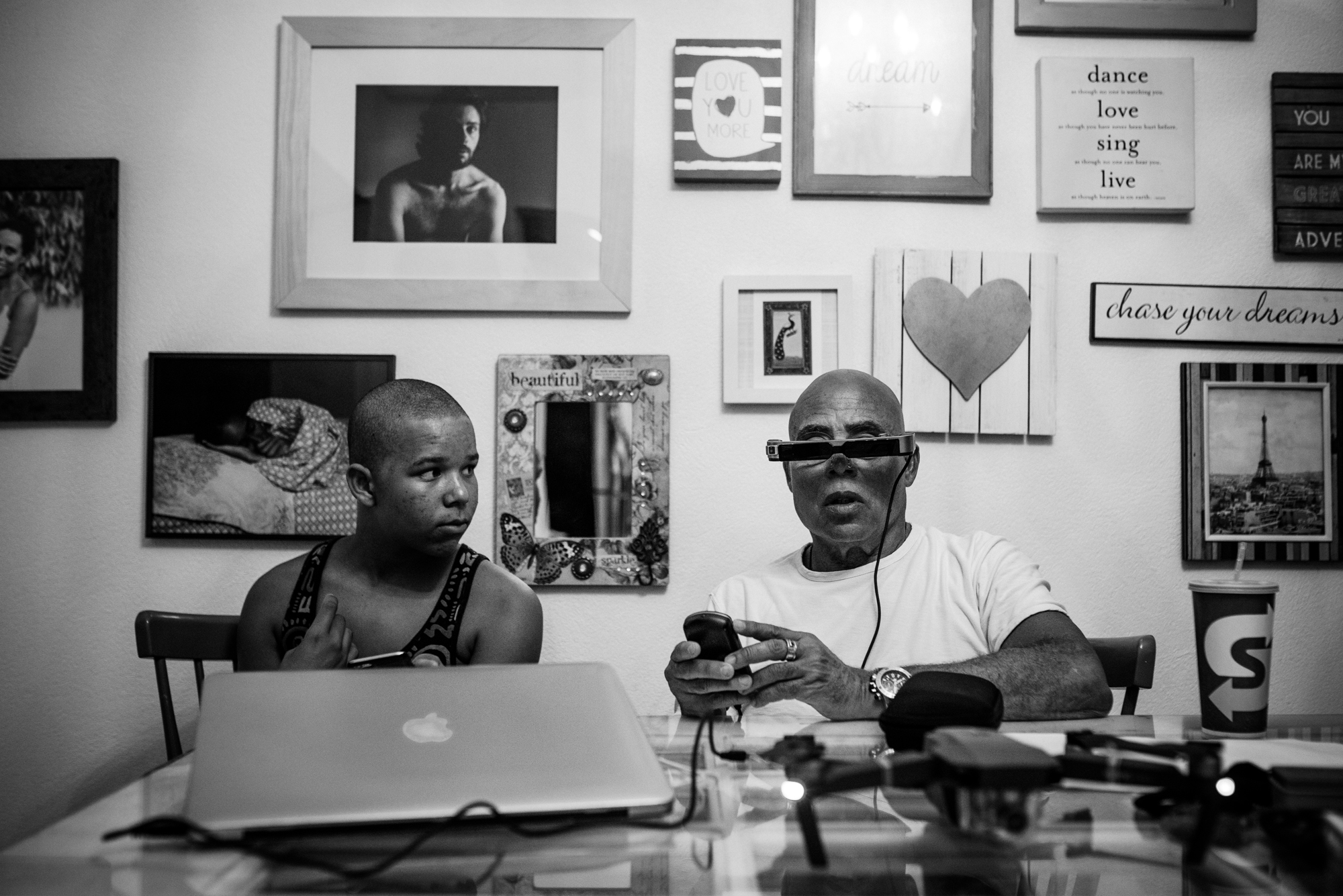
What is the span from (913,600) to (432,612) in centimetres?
79

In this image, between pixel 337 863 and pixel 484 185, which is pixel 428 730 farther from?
pixel 484 185

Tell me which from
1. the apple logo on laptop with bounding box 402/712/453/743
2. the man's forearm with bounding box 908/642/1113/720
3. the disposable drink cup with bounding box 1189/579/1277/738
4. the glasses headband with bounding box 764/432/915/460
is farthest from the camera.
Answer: the glasses headband with bounding box 764/432/915/460

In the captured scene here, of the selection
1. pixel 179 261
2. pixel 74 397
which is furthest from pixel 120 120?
pixel 74 397

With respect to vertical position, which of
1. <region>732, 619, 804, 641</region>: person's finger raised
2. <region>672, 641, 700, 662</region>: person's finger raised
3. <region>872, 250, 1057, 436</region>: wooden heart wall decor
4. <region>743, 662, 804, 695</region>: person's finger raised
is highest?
<region>872, 250, 1057, 436</region>: wooden heart wall decor

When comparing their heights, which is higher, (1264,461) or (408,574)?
(1264,461)

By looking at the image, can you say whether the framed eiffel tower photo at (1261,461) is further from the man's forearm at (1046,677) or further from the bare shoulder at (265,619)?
the bare shoulder at (265,619)

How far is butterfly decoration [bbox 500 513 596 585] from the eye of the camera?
73.2 inches

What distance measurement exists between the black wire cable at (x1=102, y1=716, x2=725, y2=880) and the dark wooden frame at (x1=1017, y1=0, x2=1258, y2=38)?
1.83m

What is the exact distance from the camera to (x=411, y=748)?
698 mm

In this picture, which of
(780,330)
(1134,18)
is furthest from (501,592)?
(1134,18)

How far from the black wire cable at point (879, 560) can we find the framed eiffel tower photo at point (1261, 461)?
0.69 meters

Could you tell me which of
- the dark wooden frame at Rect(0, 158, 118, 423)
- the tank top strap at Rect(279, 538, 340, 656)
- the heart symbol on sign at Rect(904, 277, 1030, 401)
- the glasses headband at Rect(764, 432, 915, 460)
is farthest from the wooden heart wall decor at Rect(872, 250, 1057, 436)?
the dark wooden frame at Rect(0, 158, 118, 423)

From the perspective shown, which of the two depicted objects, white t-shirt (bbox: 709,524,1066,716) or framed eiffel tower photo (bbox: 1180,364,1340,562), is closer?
white t-shirt (bbox: 709,524,1066,716)

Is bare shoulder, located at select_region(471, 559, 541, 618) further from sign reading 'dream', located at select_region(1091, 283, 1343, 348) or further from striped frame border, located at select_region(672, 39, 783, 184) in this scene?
sign reading 'dream', located at select_region(1091, 283, 1343, 348)
